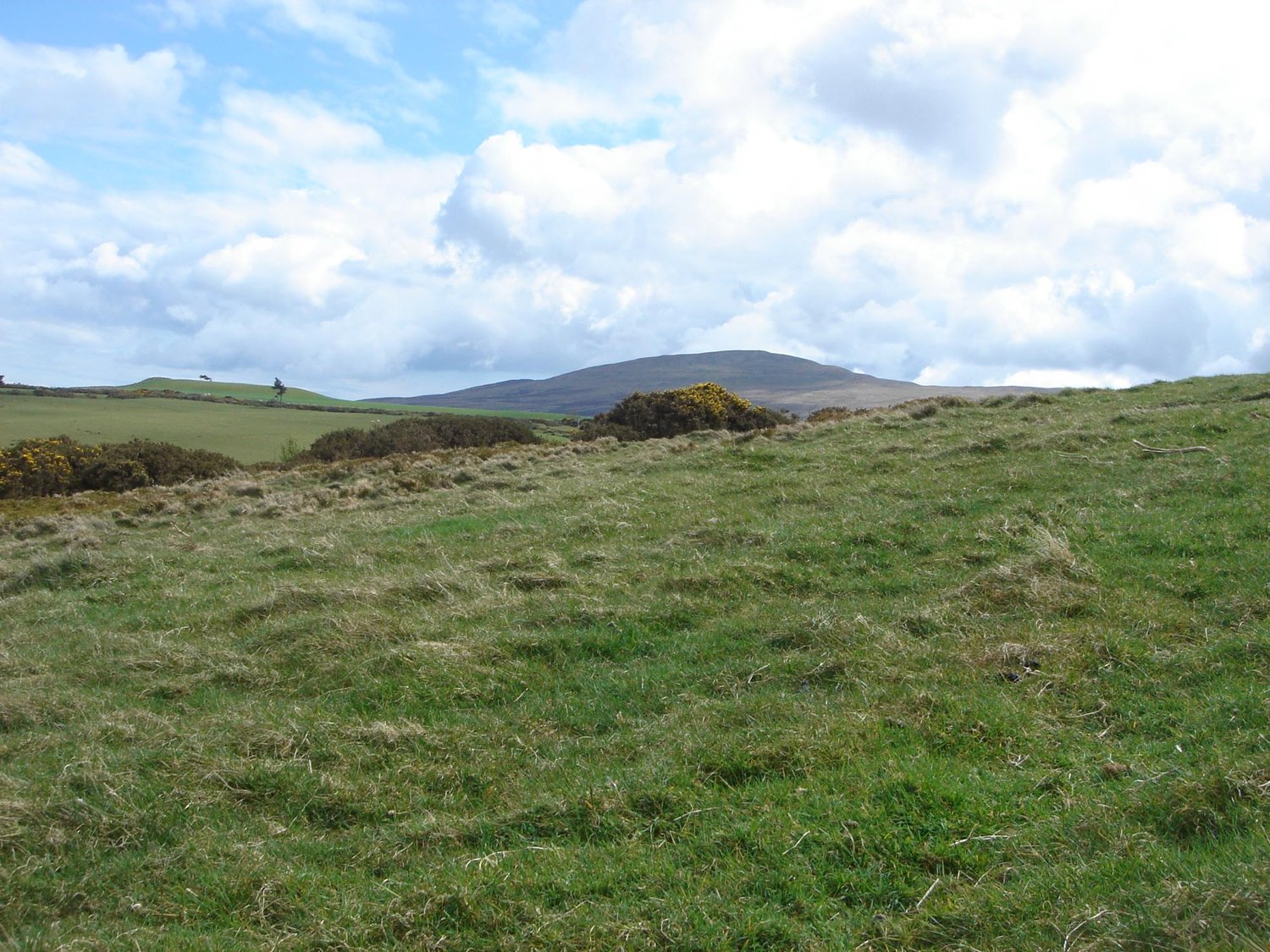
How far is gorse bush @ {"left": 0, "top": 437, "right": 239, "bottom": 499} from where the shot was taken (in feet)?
104

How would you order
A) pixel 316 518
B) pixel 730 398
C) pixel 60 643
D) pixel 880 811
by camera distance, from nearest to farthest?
1. pixel 880 811
2. pixel 60 643
3. pixel 316 518
4. pixel 730 398

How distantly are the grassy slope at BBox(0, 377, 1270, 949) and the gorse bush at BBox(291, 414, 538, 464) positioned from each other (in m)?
23.2

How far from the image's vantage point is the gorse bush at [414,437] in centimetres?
3772

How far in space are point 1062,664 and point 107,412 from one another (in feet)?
220

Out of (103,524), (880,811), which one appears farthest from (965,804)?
(103,524)

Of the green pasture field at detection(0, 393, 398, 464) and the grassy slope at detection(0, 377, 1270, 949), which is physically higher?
the green pasture field at detection(0, 393, 398, 464)

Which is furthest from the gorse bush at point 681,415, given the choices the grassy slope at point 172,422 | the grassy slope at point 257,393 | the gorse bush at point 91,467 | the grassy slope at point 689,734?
the grassy slope at point 257,393

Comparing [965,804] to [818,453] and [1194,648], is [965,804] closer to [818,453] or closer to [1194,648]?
[1194,648]

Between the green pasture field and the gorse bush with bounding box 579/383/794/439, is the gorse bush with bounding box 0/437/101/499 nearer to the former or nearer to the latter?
the green pasture field

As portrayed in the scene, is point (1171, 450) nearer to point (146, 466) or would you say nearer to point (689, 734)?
point (689, 734)

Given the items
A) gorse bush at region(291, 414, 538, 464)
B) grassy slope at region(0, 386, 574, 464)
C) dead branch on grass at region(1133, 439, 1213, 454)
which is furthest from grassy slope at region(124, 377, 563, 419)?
dead branch on grass at region(1133, 439, 1213, 454)

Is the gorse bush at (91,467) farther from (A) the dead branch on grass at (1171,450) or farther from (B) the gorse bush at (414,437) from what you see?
(A) the dead branch on grass at (1171,450)

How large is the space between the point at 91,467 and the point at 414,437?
1229 cm

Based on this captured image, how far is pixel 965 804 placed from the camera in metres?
5.42
